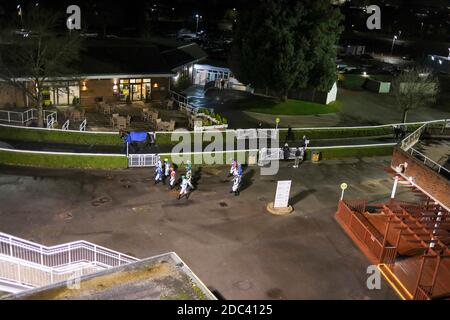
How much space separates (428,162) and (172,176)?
13145 millimetres

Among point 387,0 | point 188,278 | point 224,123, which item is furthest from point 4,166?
point 387,0

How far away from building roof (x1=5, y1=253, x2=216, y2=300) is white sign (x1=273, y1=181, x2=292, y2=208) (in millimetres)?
10147

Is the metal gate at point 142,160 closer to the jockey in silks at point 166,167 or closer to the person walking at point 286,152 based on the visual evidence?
the jockey in silks at point 166,167

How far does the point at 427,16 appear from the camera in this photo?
11638 centimetres

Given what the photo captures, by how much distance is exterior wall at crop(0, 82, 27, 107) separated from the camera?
117ft

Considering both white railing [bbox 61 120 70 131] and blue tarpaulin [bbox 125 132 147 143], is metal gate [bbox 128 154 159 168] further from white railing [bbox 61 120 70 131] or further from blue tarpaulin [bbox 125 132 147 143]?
white railing [bbox 61 120 70 131]

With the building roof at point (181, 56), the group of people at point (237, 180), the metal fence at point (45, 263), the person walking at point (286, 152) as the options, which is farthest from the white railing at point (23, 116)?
the metal fence at point (45, 263)

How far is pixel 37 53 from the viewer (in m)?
32.5

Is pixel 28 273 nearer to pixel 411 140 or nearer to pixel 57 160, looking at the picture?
pixel 57 160

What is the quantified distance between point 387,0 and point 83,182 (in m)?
115

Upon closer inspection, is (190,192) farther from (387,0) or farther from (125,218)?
(387,0)

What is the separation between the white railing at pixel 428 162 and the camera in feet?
64.3

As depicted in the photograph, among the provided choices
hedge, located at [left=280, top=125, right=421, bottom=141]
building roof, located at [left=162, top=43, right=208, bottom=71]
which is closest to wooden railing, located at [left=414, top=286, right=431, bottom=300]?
hedge, located at [left=280, top=125, right=421, bottom=141]
